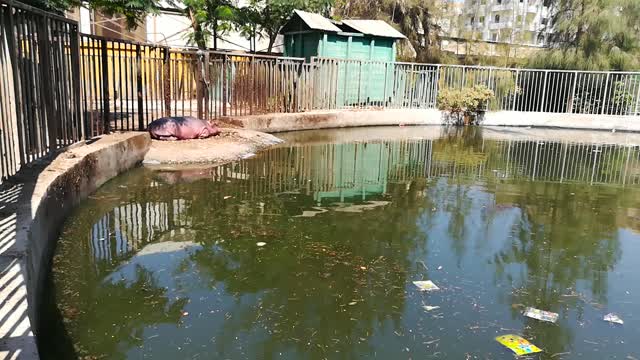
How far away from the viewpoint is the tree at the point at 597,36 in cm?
1898

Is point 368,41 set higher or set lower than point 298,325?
higher

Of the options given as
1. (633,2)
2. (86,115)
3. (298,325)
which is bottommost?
(298,325)

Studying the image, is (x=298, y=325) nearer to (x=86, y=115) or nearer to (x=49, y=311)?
(x=49, y=311)

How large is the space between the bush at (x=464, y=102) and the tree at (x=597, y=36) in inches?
166

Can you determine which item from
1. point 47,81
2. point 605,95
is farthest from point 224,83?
point 605,95

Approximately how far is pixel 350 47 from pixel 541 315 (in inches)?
539

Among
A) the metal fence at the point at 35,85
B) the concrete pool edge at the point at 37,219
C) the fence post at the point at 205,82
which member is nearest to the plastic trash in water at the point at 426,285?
the concrete pool edge at the point at 37,219

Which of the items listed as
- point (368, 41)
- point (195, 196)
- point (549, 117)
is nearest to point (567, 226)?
point (195, 196)

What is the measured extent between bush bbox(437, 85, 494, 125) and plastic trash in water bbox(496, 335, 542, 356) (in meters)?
15.0

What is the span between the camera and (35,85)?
19.6 feet

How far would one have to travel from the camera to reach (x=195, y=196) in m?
7.12

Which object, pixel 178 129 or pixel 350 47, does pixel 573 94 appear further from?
pixel 178 129

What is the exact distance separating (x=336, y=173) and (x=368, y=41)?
30.0 feet

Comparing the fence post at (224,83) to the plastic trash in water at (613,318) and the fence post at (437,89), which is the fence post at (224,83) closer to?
the fence post at (437,89)
